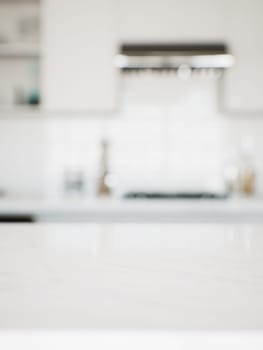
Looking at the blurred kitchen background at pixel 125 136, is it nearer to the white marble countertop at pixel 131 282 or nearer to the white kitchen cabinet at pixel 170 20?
the white kitchen cabinet at pixel 170 20

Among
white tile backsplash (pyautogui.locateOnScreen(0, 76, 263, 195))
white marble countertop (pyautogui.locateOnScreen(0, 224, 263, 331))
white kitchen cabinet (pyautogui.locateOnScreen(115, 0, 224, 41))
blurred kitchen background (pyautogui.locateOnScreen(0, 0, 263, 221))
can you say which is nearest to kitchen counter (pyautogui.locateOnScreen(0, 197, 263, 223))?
blurred kitchen background (pyautogui.locateOnScreen(0, 0, 263, 221))

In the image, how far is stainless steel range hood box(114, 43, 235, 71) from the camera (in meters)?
2.19

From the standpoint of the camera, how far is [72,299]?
427 mm

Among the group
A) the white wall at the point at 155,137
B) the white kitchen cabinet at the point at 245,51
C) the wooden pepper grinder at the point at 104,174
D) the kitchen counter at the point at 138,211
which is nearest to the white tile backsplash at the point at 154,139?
the white wall at the point at 155,137

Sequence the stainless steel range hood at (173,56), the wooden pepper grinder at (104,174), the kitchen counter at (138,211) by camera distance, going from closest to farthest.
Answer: the kitchen counter at (138,211), the stainless steel range hood at (173,56), the wooden pepper grinder at (104,174)

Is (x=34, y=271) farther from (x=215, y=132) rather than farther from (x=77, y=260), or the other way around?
(x=215, y=132)

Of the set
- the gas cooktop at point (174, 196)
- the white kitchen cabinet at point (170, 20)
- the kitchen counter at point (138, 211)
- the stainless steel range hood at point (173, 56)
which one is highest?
the white kitchen cabinet at point (170, 20)

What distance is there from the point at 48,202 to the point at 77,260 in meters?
1.59

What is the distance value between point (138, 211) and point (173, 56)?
2.91 feet

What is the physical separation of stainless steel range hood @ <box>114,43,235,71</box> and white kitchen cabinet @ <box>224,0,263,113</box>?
10 cm

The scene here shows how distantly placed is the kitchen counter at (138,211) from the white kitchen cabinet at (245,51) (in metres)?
0.66

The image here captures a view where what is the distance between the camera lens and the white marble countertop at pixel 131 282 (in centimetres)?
38

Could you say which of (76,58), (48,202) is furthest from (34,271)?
(76,58)

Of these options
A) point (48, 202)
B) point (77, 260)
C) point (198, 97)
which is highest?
point (198, 97)
